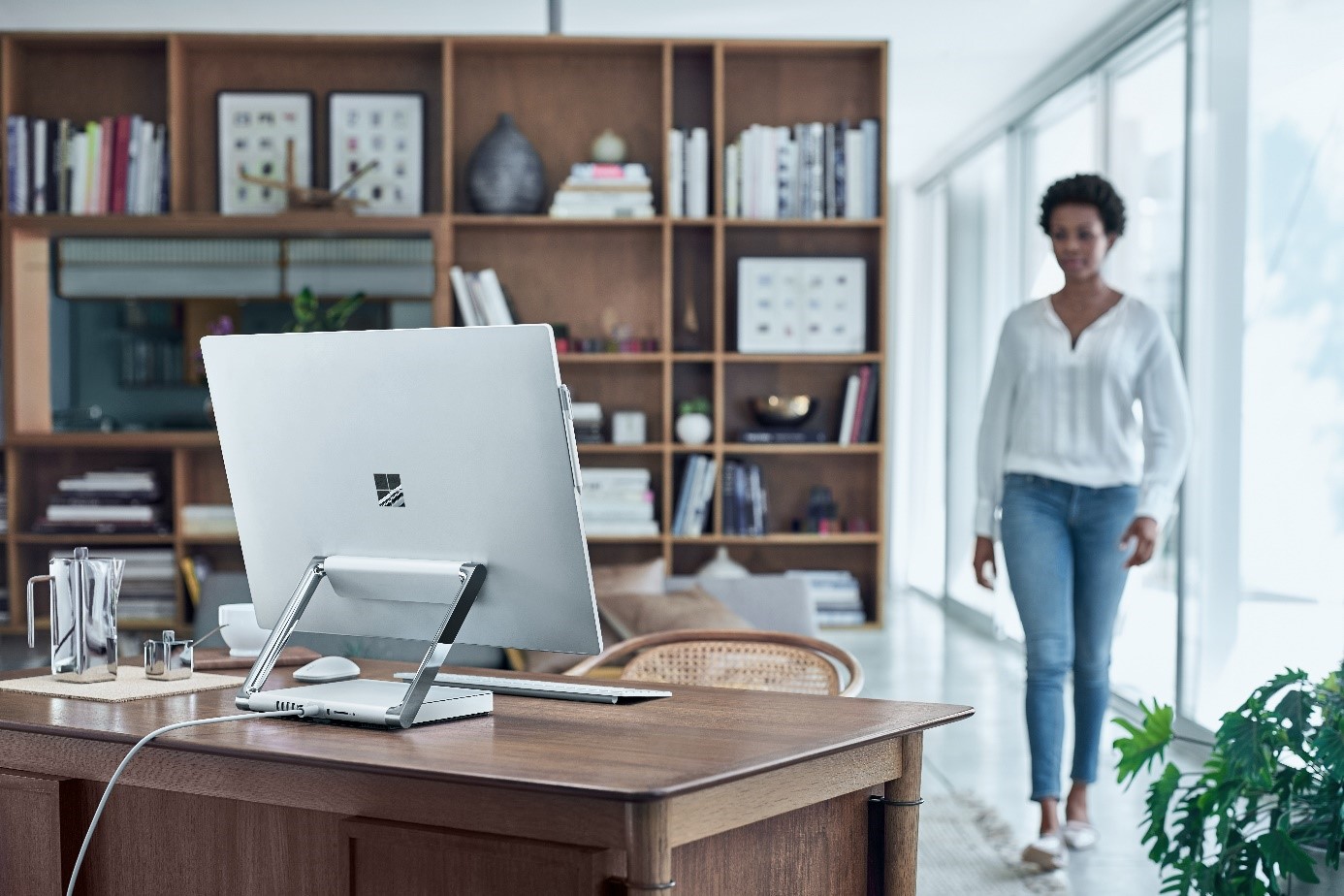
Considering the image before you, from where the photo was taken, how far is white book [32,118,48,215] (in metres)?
4.89

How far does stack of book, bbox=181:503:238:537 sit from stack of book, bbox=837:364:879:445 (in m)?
2.24

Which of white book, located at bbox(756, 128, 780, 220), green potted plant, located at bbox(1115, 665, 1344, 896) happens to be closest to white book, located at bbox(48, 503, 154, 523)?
white book, located at bbox(756, 128, 780, 220)

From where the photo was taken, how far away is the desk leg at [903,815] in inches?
57.6

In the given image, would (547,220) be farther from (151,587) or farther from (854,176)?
(151,587)

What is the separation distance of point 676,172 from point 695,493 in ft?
3.77

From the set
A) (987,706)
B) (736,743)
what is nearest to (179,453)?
(987,706)

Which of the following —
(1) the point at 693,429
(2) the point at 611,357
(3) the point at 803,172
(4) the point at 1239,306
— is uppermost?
(3) the point at 803,172

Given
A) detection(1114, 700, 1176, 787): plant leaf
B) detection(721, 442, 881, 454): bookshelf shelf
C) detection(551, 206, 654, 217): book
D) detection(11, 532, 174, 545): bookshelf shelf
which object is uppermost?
detection(551, 206, 654, 217): book

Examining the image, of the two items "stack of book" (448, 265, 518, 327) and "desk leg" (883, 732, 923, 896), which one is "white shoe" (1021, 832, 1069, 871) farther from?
"stack of book" (448, 265, 518, 327)

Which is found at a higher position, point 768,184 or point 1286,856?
point 768,184

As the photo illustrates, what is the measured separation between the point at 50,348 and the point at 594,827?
4450 mm

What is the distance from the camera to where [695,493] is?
4988mm

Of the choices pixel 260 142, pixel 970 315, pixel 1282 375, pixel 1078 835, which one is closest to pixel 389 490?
pixel 1078 835

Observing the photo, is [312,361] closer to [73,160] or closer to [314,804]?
[314,804]
